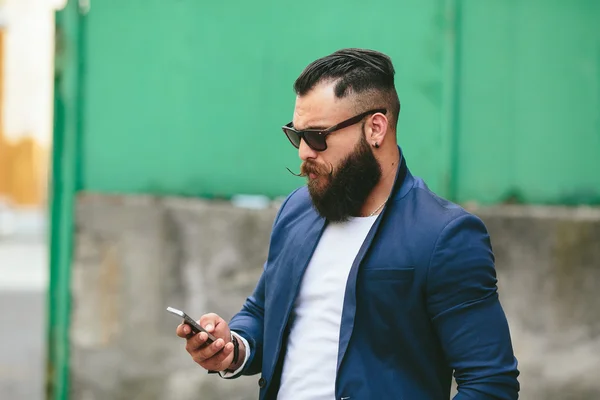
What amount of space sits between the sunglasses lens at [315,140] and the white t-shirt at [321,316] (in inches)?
9.8

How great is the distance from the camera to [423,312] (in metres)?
2.38

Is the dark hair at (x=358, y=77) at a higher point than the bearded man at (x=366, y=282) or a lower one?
higher

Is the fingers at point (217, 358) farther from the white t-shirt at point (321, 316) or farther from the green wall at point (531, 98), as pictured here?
the green wall at point (531, 98)

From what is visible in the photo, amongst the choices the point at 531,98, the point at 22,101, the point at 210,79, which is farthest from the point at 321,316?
the point at 22,101

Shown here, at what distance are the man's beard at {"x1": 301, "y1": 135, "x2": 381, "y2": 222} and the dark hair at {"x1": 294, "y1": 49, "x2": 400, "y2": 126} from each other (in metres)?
0.14

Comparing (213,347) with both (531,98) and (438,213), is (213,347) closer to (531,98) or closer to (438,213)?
(438,213)

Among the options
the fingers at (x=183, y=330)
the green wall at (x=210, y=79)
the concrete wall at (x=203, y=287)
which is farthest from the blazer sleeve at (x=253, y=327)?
the green wall at (x=210, y=79)

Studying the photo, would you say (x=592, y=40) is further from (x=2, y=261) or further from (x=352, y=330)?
(x=2, y=261)

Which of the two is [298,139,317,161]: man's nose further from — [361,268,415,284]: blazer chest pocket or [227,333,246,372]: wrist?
[227,333,246,372]: wrist

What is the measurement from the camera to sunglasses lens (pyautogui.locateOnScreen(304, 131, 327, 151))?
8.23ft

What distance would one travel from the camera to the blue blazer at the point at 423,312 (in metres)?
2.30

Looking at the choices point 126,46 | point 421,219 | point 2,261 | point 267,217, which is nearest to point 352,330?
point 421,219

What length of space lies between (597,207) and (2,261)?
11433 mm

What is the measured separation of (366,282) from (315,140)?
45 centimetres
